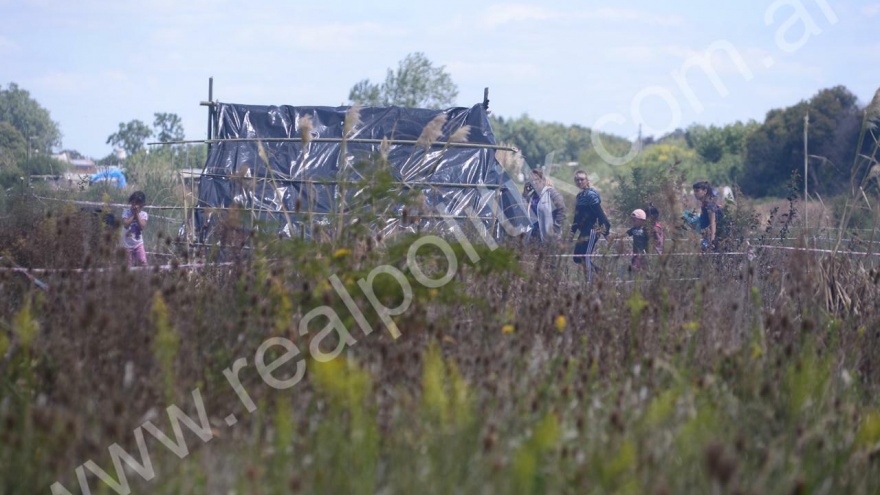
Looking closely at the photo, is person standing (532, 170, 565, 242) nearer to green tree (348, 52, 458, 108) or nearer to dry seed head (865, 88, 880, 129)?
dry seed head (865, 88, 880, 129)

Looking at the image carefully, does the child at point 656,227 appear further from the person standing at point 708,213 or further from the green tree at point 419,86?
the green tree at point 419,86

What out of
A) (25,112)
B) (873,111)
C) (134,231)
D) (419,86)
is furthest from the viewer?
(25,112)

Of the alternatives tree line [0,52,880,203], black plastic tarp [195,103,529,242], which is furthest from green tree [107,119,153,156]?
black plastic tarp [195,103,529,242]

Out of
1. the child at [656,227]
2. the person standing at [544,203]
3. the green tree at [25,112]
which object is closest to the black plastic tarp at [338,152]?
the person standing at [544,203]

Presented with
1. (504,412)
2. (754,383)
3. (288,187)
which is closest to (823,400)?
(754,383)

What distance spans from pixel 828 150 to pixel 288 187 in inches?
920

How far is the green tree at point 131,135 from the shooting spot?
4350 cm

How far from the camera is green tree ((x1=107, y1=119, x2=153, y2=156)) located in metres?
43.5

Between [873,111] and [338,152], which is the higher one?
[873,111]

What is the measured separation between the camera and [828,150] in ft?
102

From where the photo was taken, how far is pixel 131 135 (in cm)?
4353

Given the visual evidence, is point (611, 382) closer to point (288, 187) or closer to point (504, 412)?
point (504, 412)

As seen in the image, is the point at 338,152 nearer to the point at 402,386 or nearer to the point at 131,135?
the point at 402,386

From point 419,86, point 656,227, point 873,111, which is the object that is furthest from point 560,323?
point 419,86
